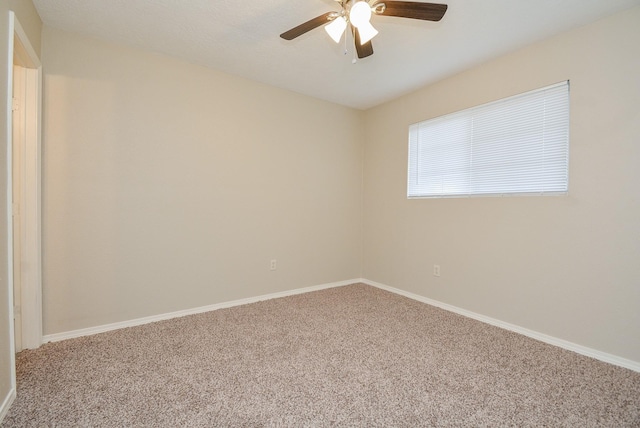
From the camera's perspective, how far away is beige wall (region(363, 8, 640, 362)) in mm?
1928

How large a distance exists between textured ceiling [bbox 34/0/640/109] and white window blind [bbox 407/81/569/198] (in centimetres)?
50

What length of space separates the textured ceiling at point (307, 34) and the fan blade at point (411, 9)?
53cm

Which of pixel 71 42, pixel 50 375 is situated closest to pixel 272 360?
pixel 50 375

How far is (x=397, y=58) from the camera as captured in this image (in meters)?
2.59

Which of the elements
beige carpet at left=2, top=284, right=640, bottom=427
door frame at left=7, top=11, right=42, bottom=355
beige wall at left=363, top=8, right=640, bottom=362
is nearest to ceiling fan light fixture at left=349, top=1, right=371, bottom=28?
beige wall at left=363, top=8, right=640, bottom=362

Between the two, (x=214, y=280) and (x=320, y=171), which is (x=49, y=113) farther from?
(x=320, y=171)

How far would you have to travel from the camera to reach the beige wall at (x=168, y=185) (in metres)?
2.25

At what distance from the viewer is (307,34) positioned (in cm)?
228

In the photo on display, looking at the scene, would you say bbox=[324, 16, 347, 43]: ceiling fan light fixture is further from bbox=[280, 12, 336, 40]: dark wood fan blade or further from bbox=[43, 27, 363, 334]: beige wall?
bbox=[43, 27, 363, 334]: beige wall

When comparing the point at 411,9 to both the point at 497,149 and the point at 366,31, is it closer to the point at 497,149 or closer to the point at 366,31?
the point at 366,31

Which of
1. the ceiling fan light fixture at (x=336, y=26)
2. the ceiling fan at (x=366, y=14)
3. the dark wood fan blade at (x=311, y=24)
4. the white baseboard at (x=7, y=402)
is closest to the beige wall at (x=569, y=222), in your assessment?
the ceiling fan at (x=366, y=14)

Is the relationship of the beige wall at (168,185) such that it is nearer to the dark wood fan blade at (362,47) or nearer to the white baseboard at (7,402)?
the white baseboard at (7,402)

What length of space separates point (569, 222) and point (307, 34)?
2.57 m

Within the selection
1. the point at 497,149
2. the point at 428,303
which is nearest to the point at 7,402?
the point at 428,303
